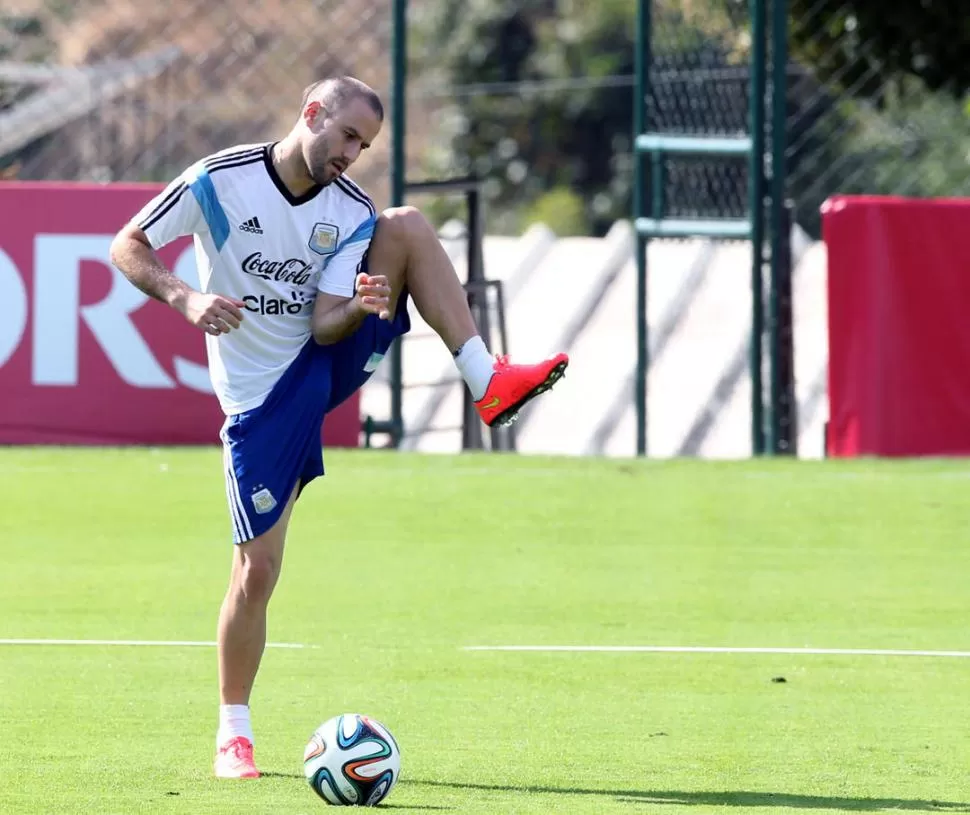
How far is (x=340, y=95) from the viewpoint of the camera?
596cm

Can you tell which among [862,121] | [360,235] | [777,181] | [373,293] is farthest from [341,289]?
[862,121]

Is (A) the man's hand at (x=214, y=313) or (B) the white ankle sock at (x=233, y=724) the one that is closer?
(A) the man's hand at (x=214, y=313)

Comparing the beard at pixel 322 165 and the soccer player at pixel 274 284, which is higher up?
the beard at pixel 322 165

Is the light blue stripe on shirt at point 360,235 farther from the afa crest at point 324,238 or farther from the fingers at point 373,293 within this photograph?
the fingers at point 373,293

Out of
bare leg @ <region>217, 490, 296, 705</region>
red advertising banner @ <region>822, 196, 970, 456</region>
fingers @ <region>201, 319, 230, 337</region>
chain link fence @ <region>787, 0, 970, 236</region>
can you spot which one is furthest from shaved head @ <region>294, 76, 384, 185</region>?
chain link fence @ <region>787, 0, 970, 236</region>

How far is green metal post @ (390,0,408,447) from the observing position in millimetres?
15266

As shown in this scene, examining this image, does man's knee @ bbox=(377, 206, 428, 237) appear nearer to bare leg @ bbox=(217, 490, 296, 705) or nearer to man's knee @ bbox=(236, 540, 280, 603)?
bare leg @ bbox=(217, 490, 296, 705)

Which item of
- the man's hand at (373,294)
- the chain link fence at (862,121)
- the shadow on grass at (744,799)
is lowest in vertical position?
the shadow on grass at (744,799)

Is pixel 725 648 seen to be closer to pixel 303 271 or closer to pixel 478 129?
pixel 303 271

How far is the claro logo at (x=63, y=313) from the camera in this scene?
573 inches

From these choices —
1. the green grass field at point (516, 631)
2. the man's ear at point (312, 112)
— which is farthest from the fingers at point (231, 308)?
the green grass field at point (516, 631)

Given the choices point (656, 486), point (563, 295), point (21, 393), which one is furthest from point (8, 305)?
point (563, 295)

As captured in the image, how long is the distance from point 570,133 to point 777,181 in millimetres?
21136

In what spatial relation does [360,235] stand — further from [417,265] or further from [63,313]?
[63,313]
